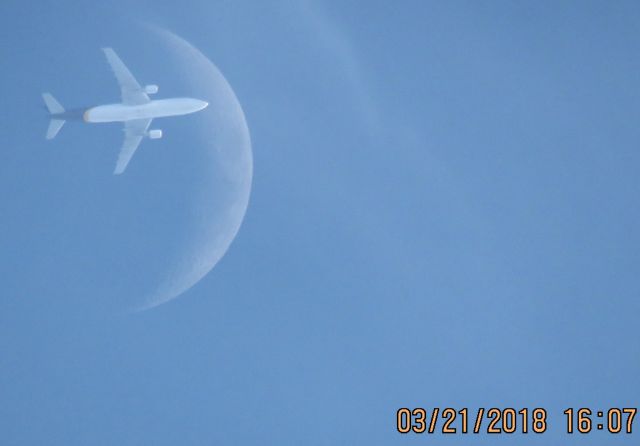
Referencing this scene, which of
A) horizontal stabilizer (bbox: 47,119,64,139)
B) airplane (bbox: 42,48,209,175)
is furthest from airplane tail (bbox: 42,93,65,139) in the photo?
airplane (bbox: 42,48,209,175)

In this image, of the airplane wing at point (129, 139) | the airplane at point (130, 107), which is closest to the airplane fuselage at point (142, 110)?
the airplane at point (130, 107)

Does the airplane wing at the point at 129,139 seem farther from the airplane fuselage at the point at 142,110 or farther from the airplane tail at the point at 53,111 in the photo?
the airplane tail at the point at 53,111

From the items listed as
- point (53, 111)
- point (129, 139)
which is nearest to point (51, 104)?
point (53, 111)

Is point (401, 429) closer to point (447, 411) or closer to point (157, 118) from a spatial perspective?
point (447, 411)

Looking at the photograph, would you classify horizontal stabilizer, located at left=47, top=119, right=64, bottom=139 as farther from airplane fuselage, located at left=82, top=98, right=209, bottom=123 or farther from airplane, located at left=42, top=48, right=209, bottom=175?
airplane fuselage, located at left=82, top=98, right=209, bottom=123

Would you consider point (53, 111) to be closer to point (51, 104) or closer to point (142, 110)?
point (51, 104)

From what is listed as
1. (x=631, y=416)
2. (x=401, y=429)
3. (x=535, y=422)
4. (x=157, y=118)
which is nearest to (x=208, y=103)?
(x=157, y=118)
